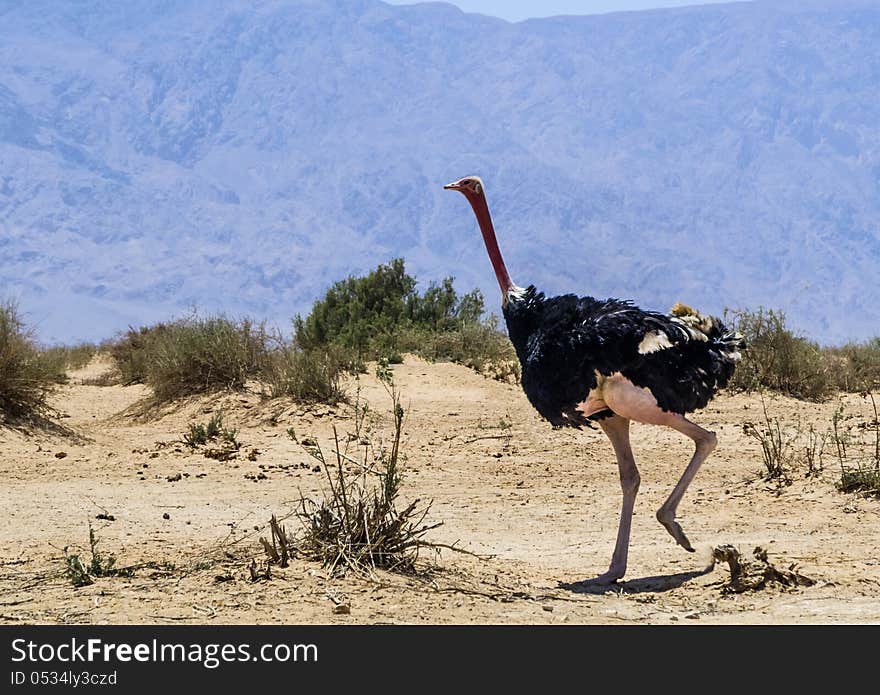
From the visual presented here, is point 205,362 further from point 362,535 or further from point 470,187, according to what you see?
point 362,535

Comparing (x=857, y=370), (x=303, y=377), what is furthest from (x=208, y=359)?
(x=857, y=370)

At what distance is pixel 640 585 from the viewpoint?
6504mm

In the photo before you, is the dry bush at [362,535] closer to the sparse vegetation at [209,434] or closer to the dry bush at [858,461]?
the dry bush at [858,461]

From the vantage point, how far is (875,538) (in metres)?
7.64

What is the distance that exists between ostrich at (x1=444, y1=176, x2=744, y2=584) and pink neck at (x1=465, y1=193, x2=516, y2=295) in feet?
1.22

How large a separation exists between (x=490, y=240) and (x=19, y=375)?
644 centimetres

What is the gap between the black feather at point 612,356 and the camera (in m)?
6.52

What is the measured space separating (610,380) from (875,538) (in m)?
2.42

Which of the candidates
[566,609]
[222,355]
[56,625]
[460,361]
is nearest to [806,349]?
[460,361]

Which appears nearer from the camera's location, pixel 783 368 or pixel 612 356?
pixel 612 356

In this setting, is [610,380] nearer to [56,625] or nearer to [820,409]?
[56,625]

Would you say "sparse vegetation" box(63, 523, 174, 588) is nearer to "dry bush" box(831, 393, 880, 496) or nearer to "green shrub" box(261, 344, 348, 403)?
"dry bush" box(831, 393, 880, 496)

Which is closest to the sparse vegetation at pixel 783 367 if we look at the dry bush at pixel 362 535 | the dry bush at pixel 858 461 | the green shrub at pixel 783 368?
the green shrub at pixel 783 368

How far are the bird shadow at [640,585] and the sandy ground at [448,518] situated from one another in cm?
2
